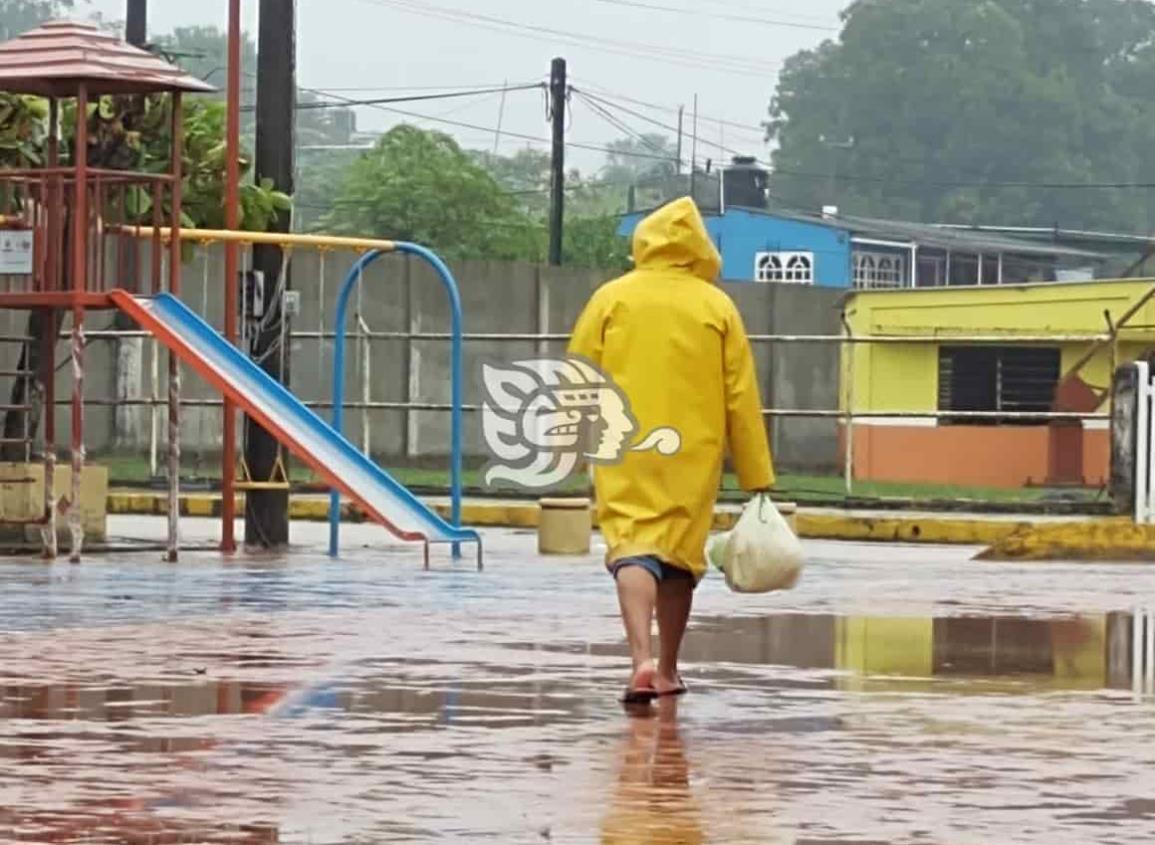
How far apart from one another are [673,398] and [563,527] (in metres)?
11.6

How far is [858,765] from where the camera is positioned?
903cm

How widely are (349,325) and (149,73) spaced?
21978 mm

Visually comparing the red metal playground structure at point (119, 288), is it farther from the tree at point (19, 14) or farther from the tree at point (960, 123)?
the tree at point (19, 14)

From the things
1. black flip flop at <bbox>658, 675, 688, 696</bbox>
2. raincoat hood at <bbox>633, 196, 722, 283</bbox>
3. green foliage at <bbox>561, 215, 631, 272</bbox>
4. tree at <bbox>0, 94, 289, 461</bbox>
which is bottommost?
black flip flop at <bbox>658, 675, 688, 696</bbox>

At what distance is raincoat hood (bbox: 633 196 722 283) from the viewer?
11.2m

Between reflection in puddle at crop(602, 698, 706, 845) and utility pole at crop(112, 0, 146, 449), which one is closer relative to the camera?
reflection in puddle at crop(602, 698, 706, 845)

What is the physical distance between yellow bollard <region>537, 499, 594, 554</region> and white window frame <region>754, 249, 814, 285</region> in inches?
2191

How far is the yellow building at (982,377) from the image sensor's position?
143 feet

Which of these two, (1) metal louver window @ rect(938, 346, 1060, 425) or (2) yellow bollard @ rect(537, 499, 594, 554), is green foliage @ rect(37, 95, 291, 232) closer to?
(2) yellow bollard @ rect(537, 499, 594, 554)

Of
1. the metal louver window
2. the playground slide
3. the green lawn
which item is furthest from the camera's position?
the metal louver window

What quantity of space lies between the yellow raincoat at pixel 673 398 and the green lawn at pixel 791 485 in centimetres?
1994

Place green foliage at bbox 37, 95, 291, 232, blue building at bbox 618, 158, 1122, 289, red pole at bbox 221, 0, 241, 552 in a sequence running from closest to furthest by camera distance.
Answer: red pole at bbox 221, 0, 241, 552, green foliage at bbox 37, 95, 291, 232, blue building at bbox 618, 158, 1122, 289

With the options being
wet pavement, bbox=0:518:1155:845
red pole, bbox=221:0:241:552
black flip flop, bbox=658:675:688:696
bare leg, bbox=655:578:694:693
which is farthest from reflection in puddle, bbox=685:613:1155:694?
red pole, bbox=221:0:241:552

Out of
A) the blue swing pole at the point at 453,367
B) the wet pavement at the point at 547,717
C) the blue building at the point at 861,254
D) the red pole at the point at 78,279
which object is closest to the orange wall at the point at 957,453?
the blue swing pole at the point at 453,367
